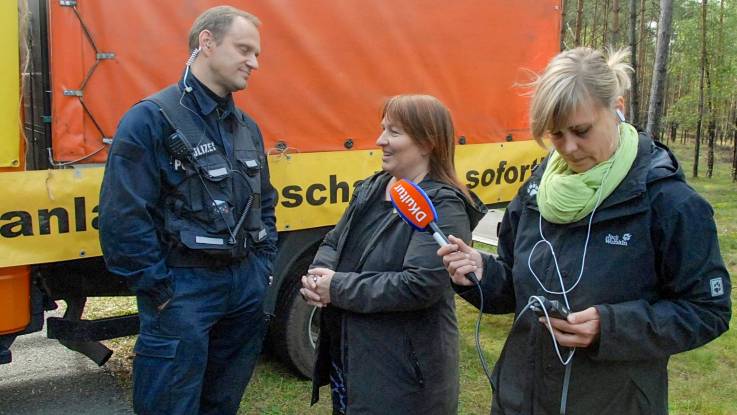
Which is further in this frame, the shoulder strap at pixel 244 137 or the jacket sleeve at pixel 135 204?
the shoulder strap at pixel 244 137

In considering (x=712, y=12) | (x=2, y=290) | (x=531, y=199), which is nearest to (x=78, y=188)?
(x=2, y=290)

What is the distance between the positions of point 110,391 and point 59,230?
1550mm

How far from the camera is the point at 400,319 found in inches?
96.9

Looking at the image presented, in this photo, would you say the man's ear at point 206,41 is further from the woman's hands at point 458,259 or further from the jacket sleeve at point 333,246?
the woman's hands at point 458,259

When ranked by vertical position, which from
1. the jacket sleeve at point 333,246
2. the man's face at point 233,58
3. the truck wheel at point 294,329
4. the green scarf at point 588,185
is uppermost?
the man's face at point 233,58

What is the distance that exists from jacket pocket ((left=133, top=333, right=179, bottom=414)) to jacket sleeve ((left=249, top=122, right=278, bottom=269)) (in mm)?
640

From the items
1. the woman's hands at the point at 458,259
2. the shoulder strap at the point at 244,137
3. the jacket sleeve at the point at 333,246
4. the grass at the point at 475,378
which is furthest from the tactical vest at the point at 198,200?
the grass at the point at 475,378

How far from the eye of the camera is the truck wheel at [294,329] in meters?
4.23

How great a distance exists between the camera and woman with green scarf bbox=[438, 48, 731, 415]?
1.64 m

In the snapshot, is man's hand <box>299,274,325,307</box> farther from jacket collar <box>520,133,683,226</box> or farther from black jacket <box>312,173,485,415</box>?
jacket collar <box>520,133,683,226</box>

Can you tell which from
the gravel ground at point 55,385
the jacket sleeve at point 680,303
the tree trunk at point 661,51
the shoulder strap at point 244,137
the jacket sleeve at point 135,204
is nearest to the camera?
the jacket sleeve at point 680,303

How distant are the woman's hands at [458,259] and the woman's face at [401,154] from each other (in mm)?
643

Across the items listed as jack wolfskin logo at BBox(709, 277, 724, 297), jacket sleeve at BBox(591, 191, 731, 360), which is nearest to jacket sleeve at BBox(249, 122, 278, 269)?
jacket sleeve at BBox(591, 191, 731, 360)

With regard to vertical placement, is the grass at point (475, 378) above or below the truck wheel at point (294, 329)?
below
